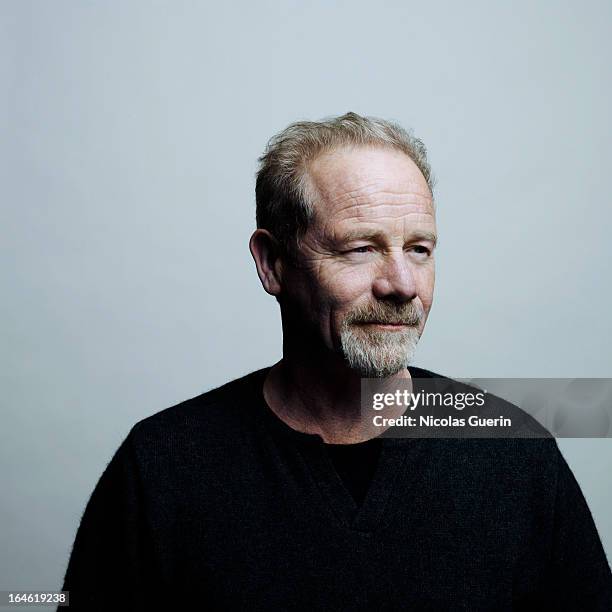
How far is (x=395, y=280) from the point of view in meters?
1.79

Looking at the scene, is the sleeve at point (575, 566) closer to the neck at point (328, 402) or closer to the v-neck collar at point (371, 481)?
the v-neck collar at point (371, 481)

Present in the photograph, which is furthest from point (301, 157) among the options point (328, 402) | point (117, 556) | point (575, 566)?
point (575, 566)

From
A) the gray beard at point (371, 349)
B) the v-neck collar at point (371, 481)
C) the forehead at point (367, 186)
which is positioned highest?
the forehead at point (367, 186)

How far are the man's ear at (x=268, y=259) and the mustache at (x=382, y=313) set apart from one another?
0.83 ft

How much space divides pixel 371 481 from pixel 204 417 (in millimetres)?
420

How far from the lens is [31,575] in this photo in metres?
3.04

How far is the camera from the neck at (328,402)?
195cm

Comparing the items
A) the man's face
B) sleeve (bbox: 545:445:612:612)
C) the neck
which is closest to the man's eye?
the man's face

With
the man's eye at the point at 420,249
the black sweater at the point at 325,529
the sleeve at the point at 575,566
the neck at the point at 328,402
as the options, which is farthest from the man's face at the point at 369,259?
the sleeve at the point at 575,566

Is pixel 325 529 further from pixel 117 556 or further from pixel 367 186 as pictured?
pixel 367 186

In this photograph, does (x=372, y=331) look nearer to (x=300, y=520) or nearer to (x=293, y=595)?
(x=300, y=520)

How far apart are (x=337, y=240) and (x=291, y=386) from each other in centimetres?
38

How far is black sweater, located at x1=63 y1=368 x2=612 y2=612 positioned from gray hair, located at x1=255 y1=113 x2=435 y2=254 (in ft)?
1.39

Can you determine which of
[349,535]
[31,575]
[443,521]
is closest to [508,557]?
[443,521]
